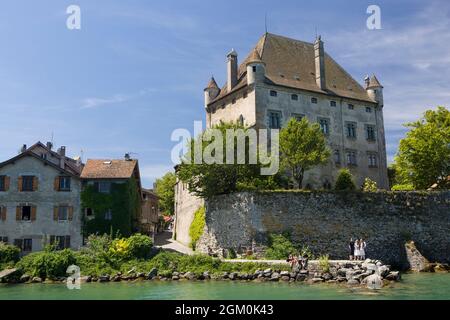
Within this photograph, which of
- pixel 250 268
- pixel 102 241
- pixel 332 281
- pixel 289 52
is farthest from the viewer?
pixel 289 52

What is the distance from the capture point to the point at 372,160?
49438 mm

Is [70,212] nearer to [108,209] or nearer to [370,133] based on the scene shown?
[108,209]

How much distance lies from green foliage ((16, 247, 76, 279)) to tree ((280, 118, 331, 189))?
716 inches

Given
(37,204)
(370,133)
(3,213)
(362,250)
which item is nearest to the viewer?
(362,250)

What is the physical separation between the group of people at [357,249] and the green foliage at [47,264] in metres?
19.5

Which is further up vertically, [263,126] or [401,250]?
[263,126]

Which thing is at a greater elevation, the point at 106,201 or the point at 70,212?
the point at 106,201

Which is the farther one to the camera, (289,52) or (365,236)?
(289,52)

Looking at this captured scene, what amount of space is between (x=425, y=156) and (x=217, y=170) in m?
18.5

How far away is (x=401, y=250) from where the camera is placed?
116 ft

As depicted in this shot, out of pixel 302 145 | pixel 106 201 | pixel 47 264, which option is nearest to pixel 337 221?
pixel 302 145

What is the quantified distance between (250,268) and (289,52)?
90.4ft

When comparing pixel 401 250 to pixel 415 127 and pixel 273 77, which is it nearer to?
pixel 415 127
